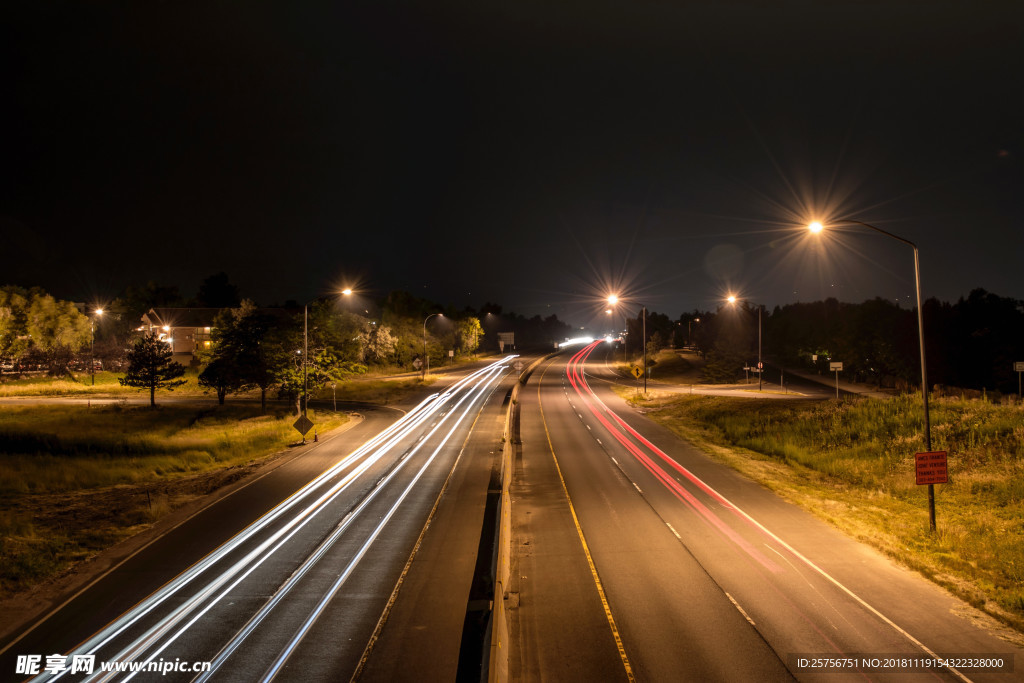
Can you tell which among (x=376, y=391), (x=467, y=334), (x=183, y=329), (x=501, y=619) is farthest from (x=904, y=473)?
(x=183, y=329)

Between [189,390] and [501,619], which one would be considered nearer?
[501,619]

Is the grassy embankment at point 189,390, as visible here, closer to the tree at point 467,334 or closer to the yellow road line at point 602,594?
the yellow road line at point 602,594

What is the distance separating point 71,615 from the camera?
10938 millimetres

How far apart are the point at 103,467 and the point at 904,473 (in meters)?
35.3

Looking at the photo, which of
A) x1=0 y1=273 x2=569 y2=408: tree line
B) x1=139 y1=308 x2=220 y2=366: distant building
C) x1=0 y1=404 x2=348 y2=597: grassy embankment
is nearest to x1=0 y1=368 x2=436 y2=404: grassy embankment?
x1=0 y1=273 x2=569 y2=408: tree line

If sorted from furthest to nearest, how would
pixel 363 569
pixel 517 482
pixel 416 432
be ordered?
pixel 416 432, pixel 517 482, pixel 363 569

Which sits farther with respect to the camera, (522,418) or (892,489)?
(522,418)

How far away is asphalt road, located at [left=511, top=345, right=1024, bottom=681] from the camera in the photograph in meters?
9.25

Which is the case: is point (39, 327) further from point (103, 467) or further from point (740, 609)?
point (740, 609)

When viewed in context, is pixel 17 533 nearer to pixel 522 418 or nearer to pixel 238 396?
pixel 522 418

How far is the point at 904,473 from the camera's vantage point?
72.5ft

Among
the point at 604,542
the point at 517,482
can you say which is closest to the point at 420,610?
the point at 604,542

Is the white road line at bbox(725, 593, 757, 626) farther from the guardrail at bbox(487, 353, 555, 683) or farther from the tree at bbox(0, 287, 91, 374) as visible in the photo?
the tree at bbox(0, 287, 91, 374)

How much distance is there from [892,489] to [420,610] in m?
18.6
